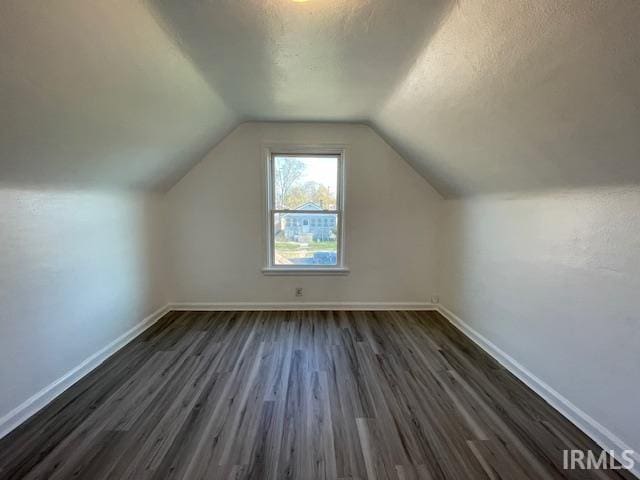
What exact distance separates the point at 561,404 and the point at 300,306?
2.58m

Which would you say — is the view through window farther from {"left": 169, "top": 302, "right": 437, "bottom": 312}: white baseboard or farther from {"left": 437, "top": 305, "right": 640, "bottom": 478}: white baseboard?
{"left": 437, "top": 305, "right": 640, "bottom": 478}: white baseboard

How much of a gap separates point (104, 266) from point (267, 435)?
6.53 feet

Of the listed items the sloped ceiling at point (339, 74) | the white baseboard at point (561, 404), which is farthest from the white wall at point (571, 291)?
the sloped ceiling at point (339, 74)

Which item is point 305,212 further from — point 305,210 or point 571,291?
point 571,291

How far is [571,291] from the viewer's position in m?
1.90

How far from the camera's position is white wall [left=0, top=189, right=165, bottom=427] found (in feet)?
5.77

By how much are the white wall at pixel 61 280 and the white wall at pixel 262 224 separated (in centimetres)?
66

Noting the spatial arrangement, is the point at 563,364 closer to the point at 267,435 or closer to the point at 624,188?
the point at 624,188

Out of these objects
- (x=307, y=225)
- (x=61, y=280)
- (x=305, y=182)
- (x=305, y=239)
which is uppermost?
(x=305, y=182)

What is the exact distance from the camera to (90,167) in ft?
6.96

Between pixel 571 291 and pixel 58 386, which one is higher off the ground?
pixel 571 291

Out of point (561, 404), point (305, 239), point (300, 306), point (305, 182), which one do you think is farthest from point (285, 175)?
point (561, 404)

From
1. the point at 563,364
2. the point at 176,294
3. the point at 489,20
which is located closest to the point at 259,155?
the point at 176,294

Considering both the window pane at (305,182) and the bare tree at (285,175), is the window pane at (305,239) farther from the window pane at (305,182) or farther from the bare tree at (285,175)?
the bare tree at (285,175)
